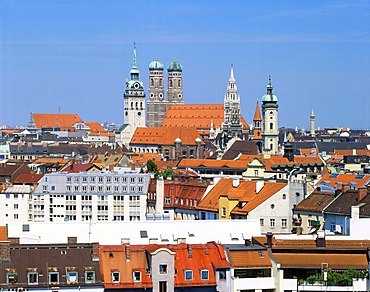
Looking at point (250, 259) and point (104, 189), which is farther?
point (104, 189)

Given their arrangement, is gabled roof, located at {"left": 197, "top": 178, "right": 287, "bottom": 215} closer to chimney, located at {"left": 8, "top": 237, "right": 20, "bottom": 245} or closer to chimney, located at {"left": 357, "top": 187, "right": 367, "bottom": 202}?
chimney, located at {"left": 357, "top": 187, "right": 367, "bottom": 202}

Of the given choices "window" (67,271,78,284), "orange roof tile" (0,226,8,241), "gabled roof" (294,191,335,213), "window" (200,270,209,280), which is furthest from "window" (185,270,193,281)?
"gabled roof" (294,191,335,213)

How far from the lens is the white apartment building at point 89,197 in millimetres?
94562

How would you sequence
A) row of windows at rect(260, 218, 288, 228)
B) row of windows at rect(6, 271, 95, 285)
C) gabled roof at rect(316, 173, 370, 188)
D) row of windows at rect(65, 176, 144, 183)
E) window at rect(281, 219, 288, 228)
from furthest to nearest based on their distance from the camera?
row of windows at rect(65, 176, 144, 183) → gabled roof at rect(316, 173, 370, 188) → window at rect(281, 219, 288, 228) → row of windows at rect(260, 218, 288, 228) → row of windows at rect(6, 271, 95, 285)

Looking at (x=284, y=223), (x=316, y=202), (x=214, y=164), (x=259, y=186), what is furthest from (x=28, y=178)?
(x=214, y=164)

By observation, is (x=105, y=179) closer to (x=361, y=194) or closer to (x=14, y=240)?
(x=361, y=194)

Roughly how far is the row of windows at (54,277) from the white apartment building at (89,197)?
5145 cm

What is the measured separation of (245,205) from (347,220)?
45.8 ft

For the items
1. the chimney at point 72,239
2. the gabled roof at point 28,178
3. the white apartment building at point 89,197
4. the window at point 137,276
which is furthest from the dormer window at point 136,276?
the gabled roof at point 28,178

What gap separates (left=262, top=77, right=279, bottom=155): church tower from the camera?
178m

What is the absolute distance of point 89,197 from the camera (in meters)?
96.2

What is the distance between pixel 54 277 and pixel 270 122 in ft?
450

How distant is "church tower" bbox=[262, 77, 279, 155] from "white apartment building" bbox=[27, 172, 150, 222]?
8059cm

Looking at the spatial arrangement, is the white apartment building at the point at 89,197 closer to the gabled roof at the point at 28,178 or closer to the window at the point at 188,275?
the gabled roof at the point at 28,178
